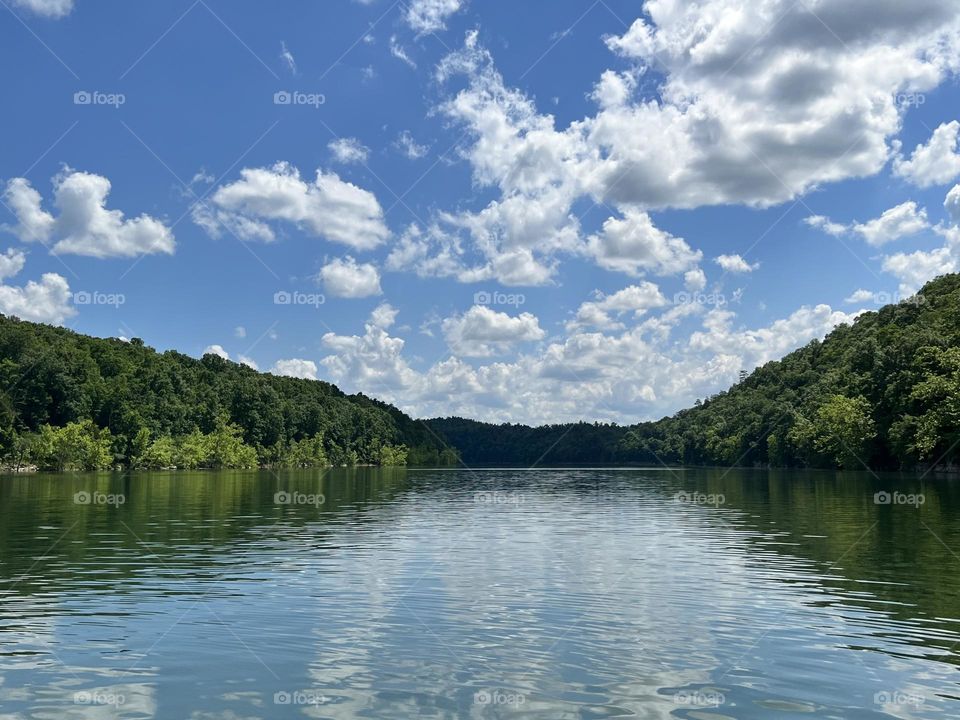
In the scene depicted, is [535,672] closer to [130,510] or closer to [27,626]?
[27,626]

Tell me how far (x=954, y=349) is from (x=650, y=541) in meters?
102

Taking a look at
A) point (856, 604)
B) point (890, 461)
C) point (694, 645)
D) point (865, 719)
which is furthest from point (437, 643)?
point (890, 461)

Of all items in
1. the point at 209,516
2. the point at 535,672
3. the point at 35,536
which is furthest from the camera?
the point at 209,516

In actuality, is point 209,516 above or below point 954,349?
below

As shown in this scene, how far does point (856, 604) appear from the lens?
26.4 m

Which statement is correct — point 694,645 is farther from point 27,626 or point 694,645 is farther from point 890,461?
point 890,461

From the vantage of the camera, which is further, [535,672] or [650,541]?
[650,541]

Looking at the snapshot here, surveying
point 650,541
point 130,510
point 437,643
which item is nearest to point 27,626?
point 437,643

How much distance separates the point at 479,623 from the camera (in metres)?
23.5

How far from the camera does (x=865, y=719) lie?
15.2 m

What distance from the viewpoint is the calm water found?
16.4 meters

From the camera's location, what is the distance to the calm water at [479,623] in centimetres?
1641

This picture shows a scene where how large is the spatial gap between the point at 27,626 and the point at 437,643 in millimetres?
11455

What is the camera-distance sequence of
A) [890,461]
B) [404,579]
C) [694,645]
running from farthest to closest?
[890,461] → [404,579] → [694,645]
